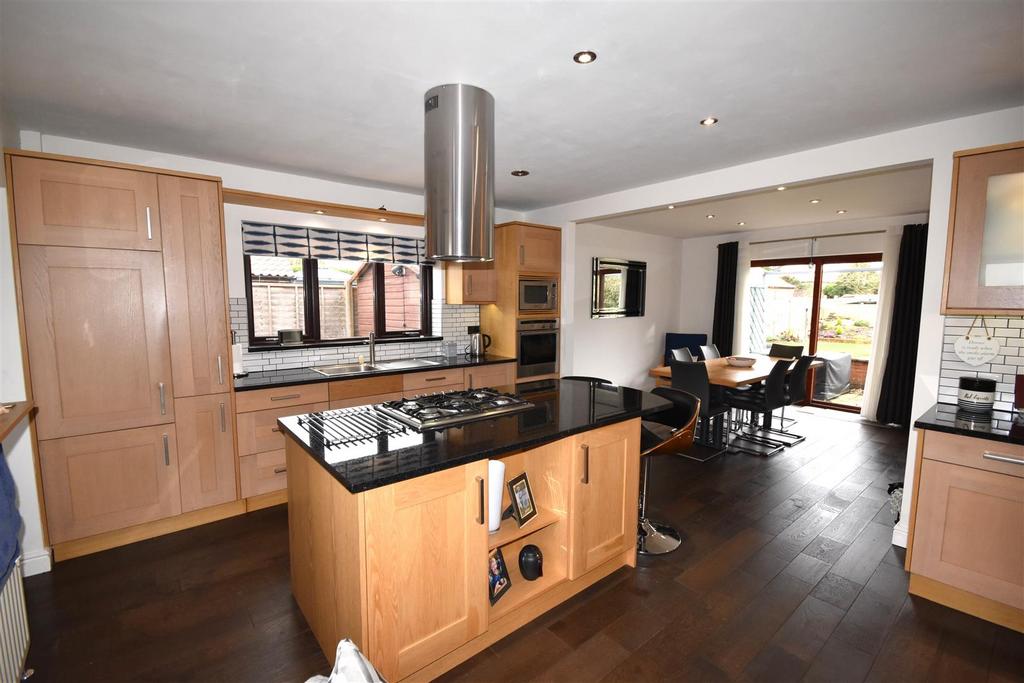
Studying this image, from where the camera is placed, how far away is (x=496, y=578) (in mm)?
2029

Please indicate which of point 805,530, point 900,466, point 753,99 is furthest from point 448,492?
point 900,466

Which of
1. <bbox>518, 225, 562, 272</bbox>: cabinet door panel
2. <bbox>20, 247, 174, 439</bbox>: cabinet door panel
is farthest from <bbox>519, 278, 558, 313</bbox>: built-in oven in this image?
<bbox>20, 247, 174, 439</bbox>: cabinet door panel

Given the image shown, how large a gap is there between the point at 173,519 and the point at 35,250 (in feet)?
5.74

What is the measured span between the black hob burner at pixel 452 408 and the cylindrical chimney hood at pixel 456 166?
28.5 inches

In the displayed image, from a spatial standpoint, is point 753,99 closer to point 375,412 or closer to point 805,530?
point 375,412

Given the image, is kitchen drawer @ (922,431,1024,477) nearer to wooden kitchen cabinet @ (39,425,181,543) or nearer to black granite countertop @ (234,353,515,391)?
black granite countertop @ (234,353,515,391)

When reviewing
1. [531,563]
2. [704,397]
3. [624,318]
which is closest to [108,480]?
[531,563]

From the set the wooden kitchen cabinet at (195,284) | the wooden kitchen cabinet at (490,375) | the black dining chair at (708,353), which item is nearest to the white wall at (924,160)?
the wooden kitchen cabinet at (490,375)

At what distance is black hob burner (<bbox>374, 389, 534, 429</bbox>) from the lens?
6.73 feet

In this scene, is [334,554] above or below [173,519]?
above

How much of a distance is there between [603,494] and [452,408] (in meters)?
0.88

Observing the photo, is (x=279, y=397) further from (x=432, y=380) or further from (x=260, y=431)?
(x=432, y=380)

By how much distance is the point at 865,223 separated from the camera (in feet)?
18.7

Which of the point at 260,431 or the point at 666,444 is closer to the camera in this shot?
the point at 666,444
